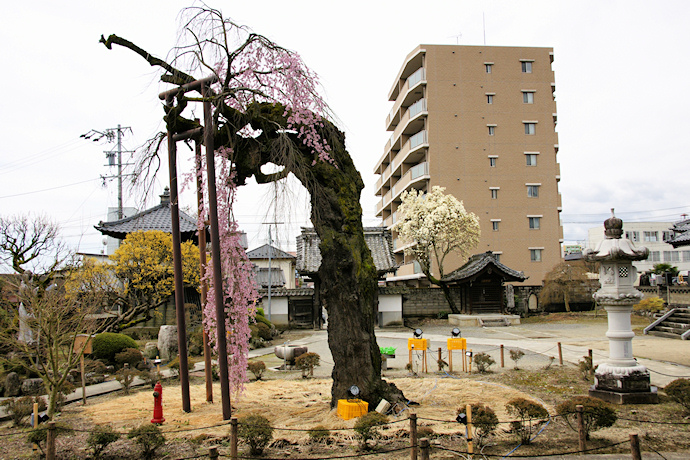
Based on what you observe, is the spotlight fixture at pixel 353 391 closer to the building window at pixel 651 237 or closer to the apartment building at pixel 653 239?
the apartment building at pixel 653 239

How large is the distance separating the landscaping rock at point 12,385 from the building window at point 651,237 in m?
69.2

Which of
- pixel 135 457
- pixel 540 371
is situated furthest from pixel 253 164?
pixel 540 371

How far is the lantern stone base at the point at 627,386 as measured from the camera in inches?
332

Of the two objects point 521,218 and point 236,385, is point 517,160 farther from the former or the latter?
point 236,385

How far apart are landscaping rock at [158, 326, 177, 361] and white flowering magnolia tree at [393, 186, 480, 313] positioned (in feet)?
54.0

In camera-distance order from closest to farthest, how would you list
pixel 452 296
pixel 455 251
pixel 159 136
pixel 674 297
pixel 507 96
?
pixel 159 136
pixel 674 297
pixel 452 296
pixel 455 251
pixel 507 96

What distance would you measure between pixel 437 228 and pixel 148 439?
78.5ft

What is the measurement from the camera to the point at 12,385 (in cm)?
1166

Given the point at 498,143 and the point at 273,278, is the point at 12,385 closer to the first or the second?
the point at 273,278

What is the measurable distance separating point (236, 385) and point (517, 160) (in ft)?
109

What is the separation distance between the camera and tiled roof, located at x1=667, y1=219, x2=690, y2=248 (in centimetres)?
2238

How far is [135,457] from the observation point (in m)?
6.46

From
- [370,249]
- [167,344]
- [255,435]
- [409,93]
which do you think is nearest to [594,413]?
[255,435]

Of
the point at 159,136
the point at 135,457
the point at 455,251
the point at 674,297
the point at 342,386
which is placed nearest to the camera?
the point at 135,457
